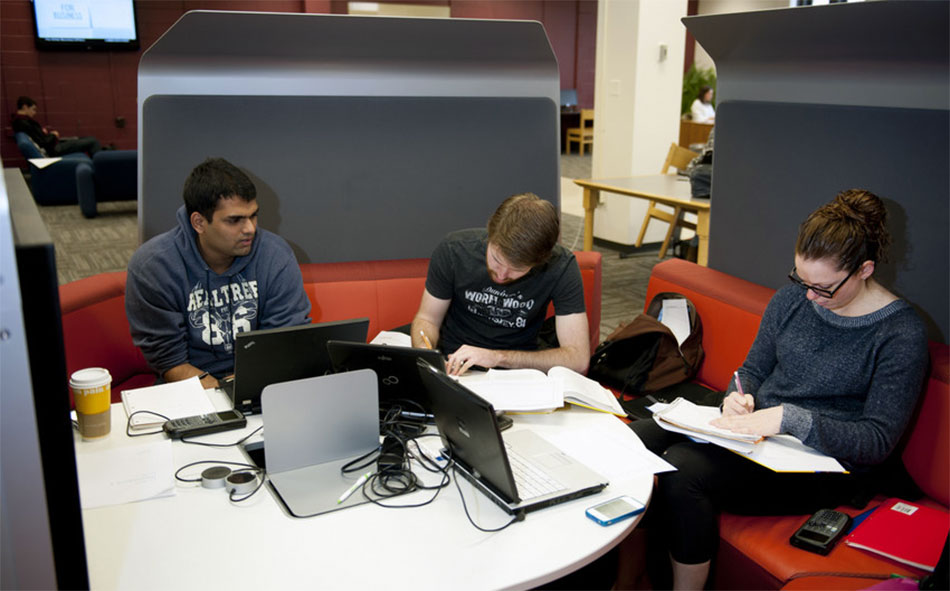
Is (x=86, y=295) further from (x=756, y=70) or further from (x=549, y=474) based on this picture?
(x=756, y=70)

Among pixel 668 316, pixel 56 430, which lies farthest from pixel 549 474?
pixel 668 316

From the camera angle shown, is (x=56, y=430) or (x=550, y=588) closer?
(x=56, y=430)

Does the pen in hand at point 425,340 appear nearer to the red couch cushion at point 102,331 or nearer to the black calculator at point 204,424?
the black calculator at point 204,424

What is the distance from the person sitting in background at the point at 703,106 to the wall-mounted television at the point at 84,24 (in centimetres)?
746

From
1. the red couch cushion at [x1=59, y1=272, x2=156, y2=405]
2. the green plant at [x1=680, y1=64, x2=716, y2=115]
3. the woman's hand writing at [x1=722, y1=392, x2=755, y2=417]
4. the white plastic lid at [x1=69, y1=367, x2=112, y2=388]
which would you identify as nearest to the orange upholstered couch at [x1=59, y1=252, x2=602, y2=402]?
the red couch cushion at [x1=59, y1=272, x2=156, y2=405]

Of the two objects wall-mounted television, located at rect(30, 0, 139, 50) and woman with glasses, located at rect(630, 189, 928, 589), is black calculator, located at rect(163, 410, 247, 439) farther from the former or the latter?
wall-mounted television, located at rect(30, 0, 139, 50)

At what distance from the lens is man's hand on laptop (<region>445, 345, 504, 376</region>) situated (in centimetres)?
222

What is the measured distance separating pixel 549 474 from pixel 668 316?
1.48m

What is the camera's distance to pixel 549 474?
1.67 metres

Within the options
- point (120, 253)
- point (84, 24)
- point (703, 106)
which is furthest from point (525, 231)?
point (84, 24)

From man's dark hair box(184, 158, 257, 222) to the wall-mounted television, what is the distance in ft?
28.6

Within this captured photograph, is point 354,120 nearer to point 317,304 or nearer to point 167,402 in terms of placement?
point 317,304

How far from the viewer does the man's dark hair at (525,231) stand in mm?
2277

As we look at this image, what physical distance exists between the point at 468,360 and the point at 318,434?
2.15ft
